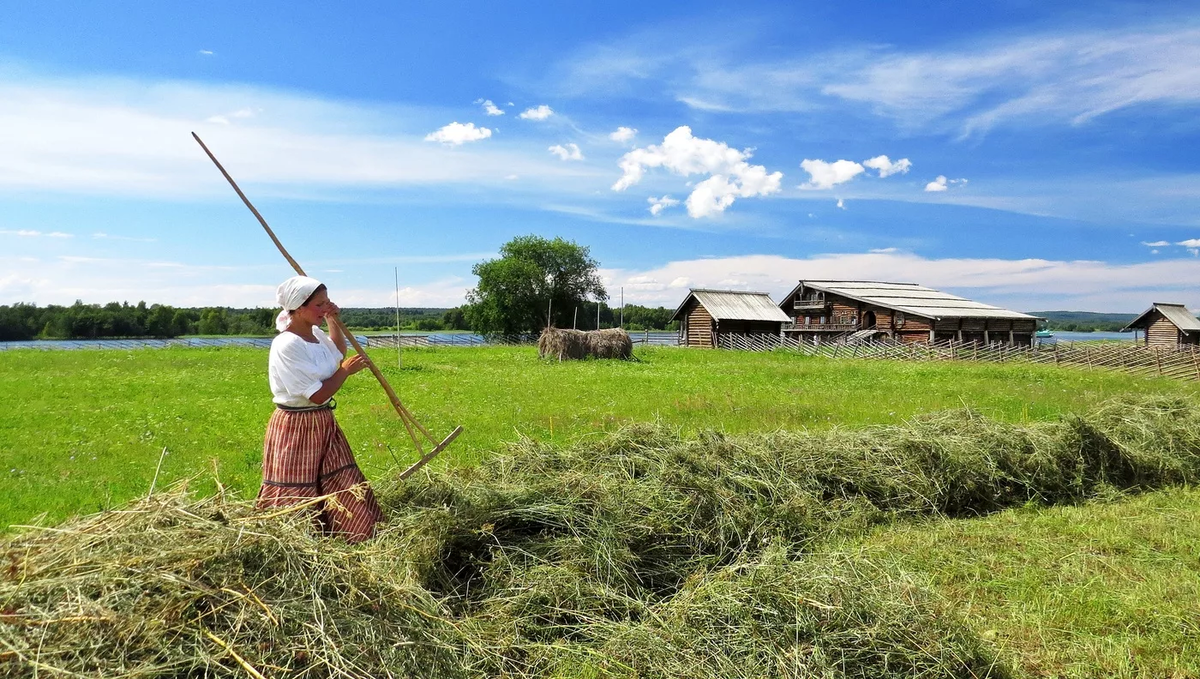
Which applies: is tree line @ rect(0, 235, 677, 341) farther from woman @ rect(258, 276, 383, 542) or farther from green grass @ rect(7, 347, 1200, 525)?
woman @ rect(258, 276, 383, 542)

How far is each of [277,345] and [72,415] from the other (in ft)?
32.2

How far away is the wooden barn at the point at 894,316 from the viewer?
105ft

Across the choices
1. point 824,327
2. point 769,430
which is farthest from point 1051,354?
point 769,430

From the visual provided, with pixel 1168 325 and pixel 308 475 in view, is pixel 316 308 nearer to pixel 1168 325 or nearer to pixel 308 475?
pixel 308 475

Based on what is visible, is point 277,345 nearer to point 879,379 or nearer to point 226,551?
point 226,551

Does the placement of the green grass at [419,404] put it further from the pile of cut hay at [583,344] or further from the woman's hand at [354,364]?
the pile of cut hay at [583,344]

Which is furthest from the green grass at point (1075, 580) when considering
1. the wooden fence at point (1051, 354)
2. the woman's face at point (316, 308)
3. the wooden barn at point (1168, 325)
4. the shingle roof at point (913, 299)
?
the wooden barn at point (1168, 325)

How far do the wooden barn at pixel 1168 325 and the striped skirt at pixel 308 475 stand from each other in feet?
150

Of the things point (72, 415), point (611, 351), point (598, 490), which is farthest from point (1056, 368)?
point (72, 415)

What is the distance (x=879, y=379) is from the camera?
17703 mm

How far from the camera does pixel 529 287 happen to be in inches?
2148

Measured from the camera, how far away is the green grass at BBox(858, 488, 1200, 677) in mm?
3504

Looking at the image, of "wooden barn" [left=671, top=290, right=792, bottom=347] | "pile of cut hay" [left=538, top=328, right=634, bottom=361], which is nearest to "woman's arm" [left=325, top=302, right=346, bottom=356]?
"pile of cut hay" [left=538, top=328, right=634, bottom=361]

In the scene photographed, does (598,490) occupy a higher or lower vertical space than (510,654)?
higher
